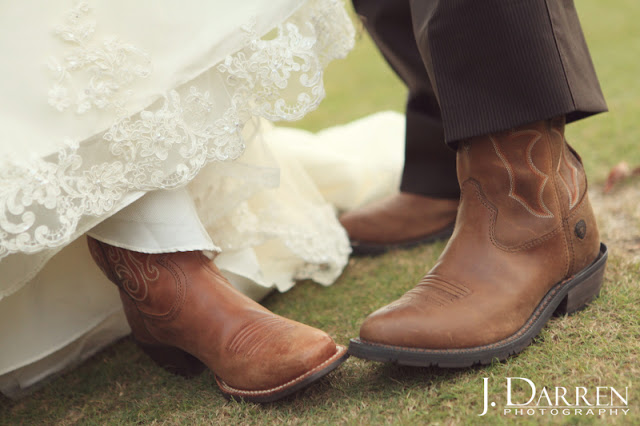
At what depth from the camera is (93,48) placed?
92 centimetres

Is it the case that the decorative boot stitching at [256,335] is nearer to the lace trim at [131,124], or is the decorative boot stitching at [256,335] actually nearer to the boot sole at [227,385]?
the boot sole at [227,385]

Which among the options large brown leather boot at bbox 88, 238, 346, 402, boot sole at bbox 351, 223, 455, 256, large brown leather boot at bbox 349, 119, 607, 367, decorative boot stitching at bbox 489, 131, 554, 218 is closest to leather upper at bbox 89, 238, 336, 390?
large brown leather boot at bbox 88, 238, 346, 402

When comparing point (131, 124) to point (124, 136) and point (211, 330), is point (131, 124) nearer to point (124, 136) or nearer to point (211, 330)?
point (124, 136)

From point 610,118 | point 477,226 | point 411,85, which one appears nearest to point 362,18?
point 411,85

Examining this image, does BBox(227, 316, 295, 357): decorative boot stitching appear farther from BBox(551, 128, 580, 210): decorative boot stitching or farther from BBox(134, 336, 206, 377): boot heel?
BBox(551, 128, 580, 210): decorative boot stitching

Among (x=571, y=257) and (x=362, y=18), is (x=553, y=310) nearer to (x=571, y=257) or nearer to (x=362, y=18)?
(x=571, y=257)

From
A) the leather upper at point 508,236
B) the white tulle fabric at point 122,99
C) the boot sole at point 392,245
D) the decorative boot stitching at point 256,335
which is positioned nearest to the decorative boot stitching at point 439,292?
the leather upper at point 508,236

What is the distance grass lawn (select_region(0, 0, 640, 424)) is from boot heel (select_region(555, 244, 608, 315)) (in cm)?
2

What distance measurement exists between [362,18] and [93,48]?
0.74 m

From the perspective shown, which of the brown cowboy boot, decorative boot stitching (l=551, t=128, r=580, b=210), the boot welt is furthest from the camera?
the brown cowboy boot

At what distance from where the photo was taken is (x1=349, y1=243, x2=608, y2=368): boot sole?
0.91 m

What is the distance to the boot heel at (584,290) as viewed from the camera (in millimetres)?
1031

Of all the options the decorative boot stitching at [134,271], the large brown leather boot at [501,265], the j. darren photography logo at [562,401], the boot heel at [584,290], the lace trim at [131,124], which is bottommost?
the boot heel at [584,290]

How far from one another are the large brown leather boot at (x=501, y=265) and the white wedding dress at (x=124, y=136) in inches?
12.9
